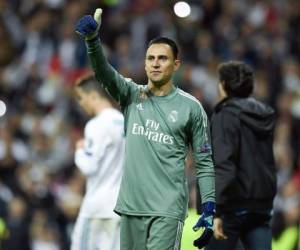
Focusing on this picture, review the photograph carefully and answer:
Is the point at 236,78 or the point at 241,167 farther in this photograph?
the point at 236,78

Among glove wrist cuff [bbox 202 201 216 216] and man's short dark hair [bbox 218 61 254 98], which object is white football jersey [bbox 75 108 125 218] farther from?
glove wrist cuff [bbox 202 201 216 216]

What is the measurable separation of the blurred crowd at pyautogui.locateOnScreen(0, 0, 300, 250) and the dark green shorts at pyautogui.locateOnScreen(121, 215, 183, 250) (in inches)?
240

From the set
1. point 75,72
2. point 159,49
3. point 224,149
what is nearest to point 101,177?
point 224,149

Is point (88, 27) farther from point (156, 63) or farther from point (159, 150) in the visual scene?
point (159, 150)

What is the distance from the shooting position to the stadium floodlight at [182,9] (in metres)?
17.9

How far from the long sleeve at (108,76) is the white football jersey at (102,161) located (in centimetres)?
194

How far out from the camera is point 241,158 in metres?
8.09

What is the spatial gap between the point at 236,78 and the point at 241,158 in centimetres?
61

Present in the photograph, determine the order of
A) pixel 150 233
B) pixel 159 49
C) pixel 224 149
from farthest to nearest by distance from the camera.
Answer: pixel 224 149 < pixel 159 49 < pixel 150 233

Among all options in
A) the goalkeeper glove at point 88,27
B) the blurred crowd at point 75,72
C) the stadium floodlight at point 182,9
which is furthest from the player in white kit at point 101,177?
the stadium floodlight at point 182,9

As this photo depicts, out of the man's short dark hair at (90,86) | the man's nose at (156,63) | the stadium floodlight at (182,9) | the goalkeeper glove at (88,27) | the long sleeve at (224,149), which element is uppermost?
the stadium floodlight at (182,9)

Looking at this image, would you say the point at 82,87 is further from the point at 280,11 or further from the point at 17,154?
the point at 280,11

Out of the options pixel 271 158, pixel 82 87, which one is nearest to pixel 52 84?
pixel 82 87

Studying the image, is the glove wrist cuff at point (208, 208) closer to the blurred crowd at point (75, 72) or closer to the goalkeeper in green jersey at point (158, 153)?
the goalkeeper in green jersey at point (158, 153)
